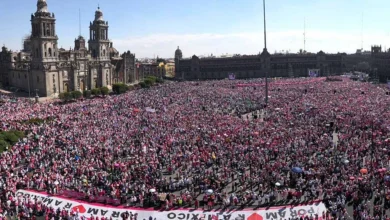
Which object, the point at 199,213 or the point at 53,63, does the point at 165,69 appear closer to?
the point at 53,63

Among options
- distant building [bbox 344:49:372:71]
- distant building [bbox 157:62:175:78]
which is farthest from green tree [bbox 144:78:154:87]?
distant building [bbox 344:49:372:71]

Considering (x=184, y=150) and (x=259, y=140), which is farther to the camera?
(x=259, y=140)

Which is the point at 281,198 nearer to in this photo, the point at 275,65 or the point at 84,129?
the point at 84,129

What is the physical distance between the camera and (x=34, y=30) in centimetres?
8062

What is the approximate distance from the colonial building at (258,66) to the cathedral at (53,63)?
4948 centimetres

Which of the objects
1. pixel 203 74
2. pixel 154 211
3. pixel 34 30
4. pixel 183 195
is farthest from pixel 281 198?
pixel 203 74

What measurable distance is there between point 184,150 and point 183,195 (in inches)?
380

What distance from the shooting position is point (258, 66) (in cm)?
15925

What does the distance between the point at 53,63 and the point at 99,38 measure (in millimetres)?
26097

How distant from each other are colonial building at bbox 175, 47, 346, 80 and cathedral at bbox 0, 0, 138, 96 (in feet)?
162

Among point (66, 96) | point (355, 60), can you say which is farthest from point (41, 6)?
point (355, 60)

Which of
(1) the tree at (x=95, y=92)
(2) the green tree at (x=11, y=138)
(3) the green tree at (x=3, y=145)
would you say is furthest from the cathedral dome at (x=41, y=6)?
(3) the green tree at (x=3, y=145)

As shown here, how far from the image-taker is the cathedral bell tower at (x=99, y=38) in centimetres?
10556

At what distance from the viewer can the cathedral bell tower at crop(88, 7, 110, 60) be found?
346 feet
